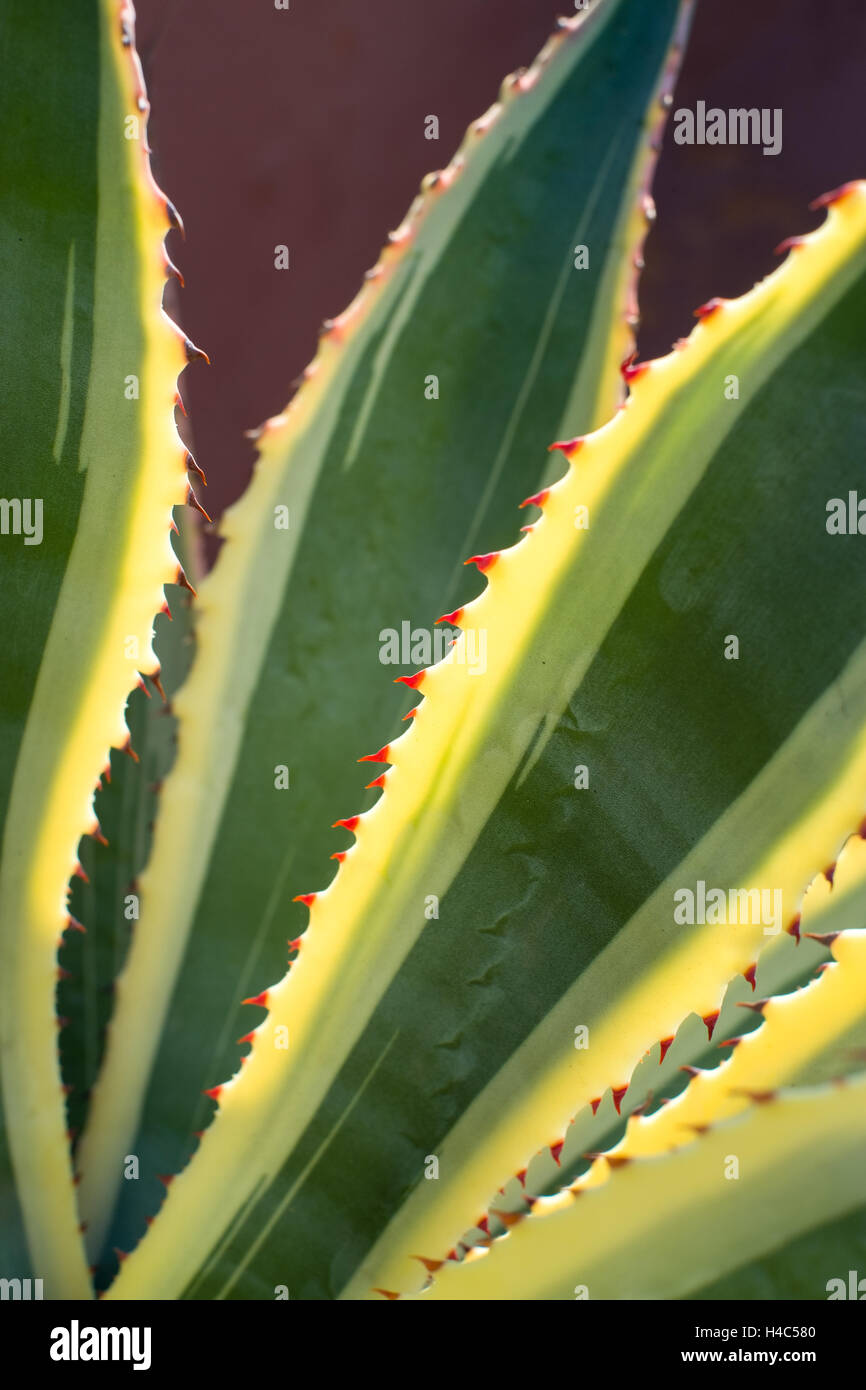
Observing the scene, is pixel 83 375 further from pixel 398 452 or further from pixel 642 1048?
pixel 642 1048

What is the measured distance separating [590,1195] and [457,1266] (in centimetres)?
7

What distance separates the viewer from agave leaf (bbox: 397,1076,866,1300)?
41 cm

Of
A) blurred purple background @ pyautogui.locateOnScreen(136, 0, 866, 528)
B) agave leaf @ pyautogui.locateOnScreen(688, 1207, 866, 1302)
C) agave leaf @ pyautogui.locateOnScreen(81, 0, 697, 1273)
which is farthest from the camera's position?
blurred purple background @ pyautogui.locateOnScreen(136, 0, 866, 528)

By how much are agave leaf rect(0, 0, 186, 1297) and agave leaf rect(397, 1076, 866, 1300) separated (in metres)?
0.29

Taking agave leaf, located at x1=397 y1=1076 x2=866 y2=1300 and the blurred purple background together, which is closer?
agave leaf, located at x1=397 y1=1076 x2=866 y2=1300

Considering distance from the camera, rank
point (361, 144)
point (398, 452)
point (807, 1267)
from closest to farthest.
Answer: point (807, 1267)
point (398, 452)
point (361, 144)

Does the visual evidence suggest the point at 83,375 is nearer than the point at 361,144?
Yes

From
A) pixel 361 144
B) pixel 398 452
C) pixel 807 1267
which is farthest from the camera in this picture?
pixel 361 144

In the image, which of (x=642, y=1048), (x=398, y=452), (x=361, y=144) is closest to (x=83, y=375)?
(x=398, y=452)

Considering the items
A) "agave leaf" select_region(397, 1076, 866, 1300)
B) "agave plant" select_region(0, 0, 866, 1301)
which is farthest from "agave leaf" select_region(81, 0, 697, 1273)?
"agave leaf" select_region(397, 1076, 866, 1300)

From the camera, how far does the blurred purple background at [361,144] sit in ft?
3.10

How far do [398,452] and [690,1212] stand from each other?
1.48ft

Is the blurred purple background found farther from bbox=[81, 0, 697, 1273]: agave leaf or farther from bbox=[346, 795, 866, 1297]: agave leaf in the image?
bbox=[346, 795, 866, 1297]: agave leaf

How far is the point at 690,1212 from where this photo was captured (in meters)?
0.43
